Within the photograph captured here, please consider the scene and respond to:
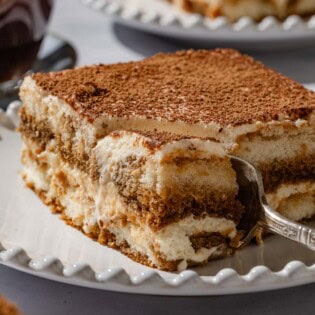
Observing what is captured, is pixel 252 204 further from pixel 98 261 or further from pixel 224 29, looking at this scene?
pixel 224 29

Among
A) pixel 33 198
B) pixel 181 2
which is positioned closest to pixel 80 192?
pixel 33 198

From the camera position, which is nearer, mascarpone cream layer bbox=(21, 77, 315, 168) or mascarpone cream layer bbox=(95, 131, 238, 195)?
mascarpone cream layer bbox=(95, 131, 238, 195)

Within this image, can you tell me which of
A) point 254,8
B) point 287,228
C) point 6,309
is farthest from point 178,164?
point 254,8

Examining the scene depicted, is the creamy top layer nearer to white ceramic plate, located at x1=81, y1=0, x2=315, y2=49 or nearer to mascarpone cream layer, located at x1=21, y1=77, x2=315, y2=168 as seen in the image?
mascarpone cream layer, located at x1=21, y1=77, x2=315, y2=168

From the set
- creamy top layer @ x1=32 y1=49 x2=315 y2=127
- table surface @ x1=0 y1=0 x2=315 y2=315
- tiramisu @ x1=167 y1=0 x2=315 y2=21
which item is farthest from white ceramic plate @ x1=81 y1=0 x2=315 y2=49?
table surface @ x1=0 y1=0 x2=315 y2=315

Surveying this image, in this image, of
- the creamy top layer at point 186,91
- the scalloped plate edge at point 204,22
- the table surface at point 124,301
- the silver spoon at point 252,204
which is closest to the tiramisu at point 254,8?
the scalloped plate edge at point 204,22

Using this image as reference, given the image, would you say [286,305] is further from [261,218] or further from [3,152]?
[3,152]
